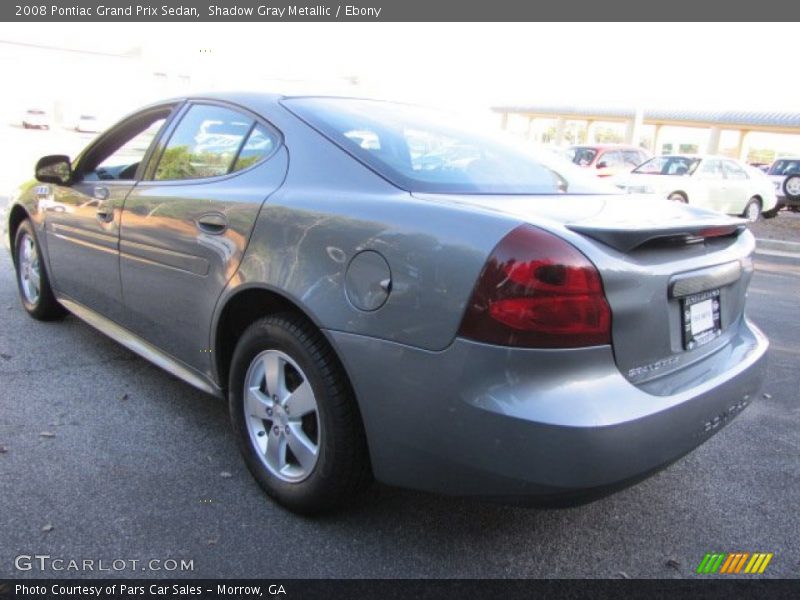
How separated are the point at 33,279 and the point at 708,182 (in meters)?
13.5

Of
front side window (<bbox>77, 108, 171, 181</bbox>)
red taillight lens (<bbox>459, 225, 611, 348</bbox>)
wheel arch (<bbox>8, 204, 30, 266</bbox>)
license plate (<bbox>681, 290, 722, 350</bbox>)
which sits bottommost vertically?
wheel arch (<bbox>8, 204, 30, 266</bbox>)

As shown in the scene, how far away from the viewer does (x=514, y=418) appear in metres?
1.78

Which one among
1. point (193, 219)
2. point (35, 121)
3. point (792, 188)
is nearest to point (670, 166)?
point (792, 188)

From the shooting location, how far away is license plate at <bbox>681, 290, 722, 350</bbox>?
2150mm

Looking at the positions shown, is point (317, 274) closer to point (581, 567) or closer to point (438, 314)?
point (438, 314)

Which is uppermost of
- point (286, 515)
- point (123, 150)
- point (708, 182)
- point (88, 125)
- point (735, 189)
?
point (123, 150)

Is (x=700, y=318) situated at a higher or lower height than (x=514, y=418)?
higher

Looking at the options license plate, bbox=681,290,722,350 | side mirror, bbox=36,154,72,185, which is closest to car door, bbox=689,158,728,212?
license plate, bbox=681,290,722,350

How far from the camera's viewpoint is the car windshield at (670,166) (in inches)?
553

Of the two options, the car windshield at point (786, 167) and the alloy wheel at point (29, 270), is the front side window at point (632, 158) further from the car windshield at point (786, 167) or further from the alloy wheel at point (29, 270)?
the alloy wheel at point (29, 270)

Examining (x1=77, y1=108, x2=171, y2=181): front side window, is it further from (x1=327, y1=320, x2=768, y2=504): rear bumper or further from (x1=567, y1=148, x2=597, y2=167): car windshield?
(x1=567, y1=148, x2=597, y2=167): car windshield

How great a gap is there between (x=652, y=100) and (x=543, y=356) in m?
49.1

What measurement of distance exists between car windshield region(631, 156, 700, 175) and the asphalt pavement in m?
11.9

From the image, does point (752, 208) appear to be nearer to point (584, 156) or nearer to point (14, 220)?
point (584, 156)
